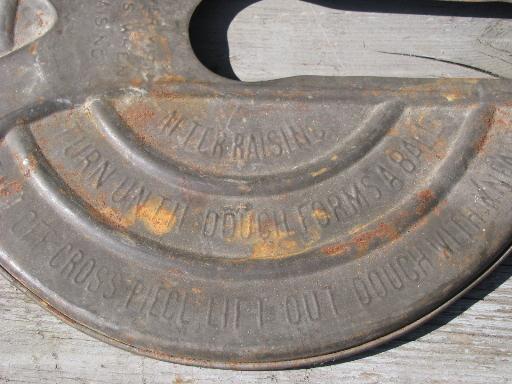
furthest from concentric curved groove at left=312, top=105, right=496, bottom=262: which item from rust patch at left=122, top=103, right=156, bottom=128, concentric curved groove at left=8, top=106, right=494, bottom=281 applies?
rust patch at left=122, top=103, right=156, bottom=128

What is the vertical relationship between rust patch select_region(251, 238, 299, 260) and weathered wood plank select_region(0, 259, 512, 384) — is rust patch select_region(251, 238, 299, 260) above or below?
above

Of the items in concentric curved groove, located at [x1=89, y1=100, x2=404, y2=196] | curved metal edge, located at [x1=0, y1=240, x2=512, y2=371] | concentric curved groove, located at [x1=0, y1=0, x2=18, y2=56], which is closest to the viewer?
curved metal edge, located at [x1=0, y1=240, x2=512, y2=371]

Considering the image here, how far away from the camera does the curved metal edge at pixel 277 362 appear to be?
4.38 ft

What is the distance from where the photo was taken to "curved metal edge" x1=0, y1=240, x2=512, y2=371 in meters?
1.33

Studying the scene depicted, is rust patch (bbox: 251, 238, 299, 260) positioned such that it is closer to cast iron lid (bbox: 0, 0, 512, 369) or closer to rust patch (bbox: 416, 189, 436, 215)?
cast iron lid (bbox: 0, 0, 512, 369)

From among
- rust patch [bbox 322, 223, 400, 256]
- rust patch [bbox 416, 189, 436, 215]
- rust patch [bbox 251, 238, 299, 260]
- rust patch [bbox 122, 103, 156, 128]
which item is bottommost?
rust patch [bbox 251, 238, 299, 260]

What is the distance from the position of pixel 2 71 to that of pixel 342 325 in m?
1.07

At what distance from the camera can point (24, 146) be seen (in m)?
1.50

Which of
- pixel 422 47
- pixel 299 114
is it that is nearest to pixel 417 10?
pixel 422 47

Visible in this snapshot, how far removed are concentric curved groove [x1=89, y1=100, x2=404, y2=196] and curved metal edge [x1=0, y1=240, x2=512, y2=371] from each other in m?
0.39

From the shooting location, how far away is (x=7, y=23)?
1629 mm

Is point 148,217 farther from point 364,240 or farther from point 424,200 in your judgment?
point 424,200

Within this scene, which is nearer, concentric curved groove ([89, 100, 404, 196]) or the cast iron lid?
the cast iron lid

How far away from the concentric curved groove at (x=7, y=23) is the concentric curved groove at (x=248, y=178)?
30cm
